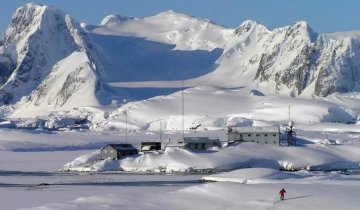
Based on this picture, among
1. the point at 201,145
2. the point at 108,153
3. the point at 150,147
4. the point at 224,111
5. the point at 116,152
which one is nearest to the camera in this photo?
the point at 116,152

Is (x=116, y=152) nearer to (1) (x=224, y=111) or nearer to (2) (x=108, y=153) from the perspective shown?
(2) (x=108, y=153)

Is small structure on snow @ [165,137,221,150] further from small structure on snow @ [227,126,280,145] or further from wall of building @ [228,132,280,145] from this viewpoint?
wall of building @ [228,132,280,145]

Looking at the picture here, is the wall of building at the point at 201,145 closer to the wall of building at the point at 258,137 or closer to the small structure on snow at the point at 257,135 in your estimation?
the small structure on snow at the point at 257,135

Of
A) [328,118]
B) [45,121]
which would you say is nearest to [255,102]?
[328,118]

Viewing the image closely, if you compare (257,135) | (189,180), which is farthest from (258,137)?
(189,180)

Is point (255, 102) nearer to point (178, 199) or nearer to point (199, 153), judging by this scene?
point (199, 153)

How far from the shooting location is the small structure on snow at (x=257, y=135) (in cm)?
7488

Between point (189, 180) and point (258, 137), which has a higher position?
point (258, 137)

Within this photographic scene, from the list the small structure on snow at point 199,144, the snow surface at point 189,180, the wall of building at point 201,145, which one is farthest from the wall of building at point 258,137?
the snow surface at point 189,180

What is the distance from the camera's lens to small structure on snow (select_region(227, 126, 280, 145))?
74.9m

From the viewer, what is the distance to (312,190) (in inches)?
1572

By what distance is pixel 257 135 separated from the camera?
76312mm

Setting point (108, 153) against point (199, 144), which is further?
point (199, 144)

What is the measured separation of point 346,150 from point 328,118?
7742cm
